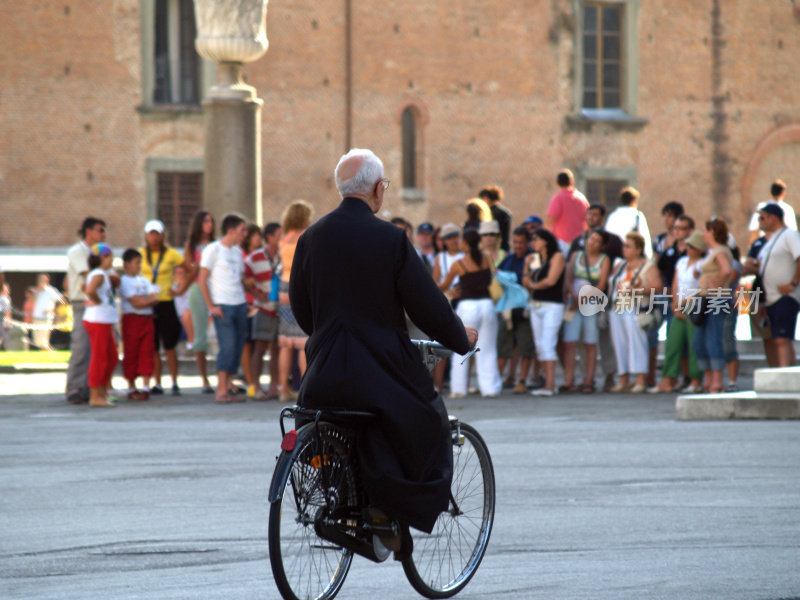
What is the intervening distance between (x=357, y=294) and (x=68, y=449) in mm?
6593

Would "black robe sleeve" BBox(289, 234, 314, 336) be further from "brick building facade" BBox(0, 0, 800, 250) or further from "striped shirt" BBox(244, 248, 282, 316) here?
"brick building facade" BBox(0, 0, 800, 250)

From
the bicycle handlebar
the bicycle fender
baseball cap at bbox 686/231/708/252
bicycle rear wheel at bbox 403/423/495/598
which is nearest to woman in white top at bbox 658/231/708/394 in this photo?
baseball cap at bbox 686/231/708/252

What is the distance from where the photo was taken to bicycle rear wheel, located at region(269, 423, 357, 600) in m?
5.64

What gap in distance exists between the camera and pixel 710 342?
52.6ft

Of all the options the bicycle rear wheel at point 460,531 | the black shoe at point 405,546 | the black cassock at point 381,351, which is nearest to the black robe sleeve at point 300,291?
the black cassock at point 381,351

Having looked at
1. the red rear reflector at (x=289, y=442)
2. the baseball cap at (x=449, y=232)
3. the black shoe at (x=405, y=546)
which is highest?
the baseball cap at (x=449, y=232)

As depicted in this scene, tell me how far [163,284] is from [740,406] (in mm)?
6633

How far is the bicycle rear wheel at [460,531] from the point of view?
632cm

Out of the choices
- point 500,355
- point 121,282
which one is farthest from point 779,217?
point 121,282

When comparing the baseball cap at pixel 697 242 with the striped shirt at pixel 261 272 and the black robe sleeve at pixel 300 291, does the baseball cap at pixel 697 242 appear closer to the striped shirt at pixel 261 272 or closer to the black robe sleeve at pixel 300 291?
Result: the striped shirt at pixel 261 272

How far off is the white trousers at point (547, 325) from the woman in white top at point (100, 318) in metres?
4.74

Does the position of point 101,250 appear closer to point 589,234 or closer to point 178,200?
point 589,234

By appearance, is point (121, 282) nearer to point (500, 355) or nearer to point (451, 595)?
point (500, 355)

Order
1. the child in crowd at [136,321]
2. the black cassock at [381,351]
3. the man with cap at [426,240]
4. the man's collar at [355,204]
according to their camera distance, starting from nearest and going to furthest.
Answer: the black cassock at [381,351] < the man's collar at [355,204] < the child in crowd at [136,321] < the man with cap at [426,240]
